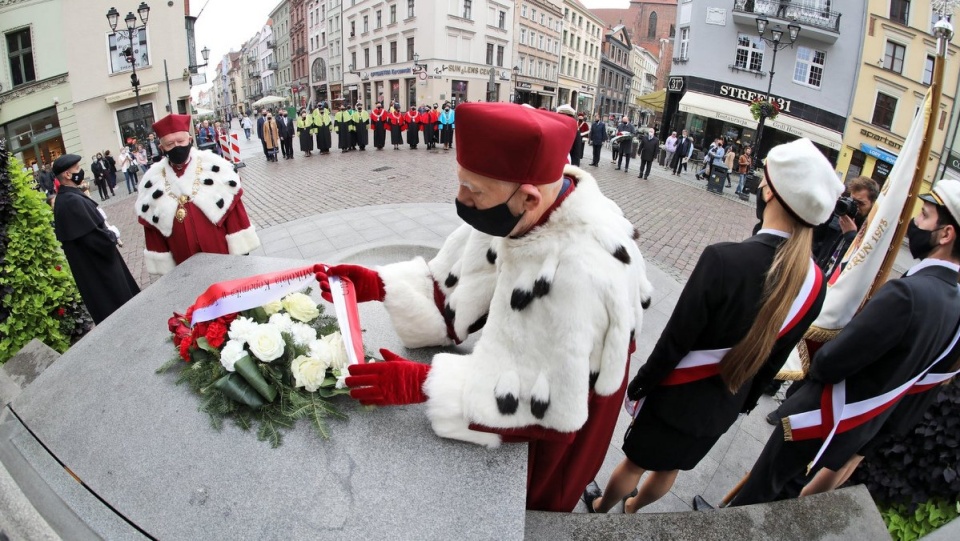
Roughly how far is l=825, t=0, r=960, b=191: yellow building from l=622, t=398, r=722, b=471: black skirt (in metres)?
26.8

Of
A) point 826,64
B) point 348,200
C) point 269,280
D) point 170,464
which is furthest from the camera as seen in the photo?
point 826,64

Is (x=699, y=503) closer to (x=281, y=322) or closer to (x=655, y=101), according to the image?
(x=281, y=322)

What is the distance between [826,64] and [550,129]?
3191 cm

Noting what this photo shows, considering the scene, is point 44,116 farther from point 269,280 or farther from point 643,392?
point 643,392

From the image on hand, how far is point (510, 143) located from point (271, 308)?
4.65ft

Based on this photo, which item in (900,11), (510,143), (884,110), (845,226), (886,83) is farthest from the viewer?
(884,110)

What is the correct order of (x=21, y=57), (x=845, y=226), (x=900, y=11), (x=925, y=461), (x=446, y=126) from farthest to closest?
(x=900, y=11) < (x=446, y=126) < (x=21, y=57) < (x=845, y=226) < (x=925, y=461)

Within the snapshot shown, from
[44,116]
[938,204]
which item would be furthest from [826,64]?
[44,116]

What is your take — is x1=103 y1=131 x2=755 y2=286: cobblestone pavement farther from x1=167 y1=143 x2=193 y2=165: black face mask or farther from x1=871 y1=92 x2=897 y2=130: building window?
x1=871 y1=92 x2=897 y2=130: building window

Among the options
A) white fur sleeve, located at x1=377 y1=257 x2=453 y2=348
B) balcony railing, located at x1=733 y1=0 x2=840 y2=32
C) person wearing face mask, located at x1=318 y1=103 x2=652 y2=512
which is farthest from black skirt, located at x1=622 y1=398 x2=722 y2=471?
balcony railing, located at x1=733 y1=0 x2=840 y2=32

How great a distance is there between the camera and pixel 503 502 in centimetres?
142

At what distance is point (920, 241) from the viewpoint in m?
2.26

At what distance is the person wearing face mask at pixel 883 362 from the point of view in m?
2.04

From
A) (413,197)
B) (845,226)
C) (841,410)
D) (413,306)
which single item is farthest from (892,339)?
(413,197)
